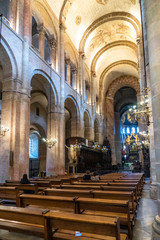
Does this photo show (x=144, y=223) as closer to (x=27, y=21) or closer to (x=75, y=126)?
(x=27, y=21)

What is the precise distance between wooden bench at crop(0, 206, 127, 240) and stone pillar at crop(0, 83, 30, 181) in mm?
7161

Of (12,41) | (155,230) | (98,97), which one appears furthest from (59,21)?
(155,230)

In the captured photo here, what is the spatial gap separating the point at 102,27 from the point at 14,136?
19.1 metres

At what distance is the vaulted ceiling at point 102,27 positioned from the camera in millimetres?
19172

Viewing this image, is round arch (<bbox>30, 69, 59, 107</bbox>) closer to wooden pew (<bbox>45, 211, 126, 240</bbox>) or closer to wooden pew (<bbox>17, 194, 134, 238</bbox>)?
wooden pew (<bbox>17, 194, 134, 238</bbox>)

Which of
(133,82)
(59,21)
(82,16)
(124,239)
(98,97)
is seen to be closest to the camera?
(124,239)

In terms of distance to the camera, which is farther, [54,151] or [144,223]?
Result: [54,151]

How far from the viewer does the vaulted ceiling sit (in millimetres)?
19172

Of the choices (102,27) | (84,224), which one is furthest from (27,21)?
(102,27)

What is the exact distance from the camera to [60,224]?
2.33 meters

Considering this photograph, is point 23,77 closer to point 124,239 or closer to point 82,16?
point 124,239

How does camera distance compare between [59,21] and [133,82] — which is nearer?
[59,21]

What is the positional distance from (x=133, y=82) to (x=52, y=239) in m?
33.2

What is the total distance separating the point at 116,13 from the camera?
2155 cm
